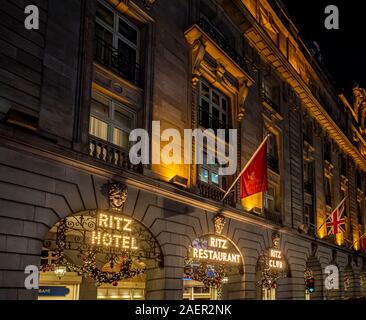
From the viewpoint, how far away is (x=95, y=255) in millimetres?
13117

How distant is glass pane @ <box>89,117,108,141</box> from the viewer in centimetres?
1398

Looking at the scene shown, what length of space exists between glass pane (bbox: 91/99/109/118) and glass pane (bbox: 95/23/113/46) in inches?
89.3

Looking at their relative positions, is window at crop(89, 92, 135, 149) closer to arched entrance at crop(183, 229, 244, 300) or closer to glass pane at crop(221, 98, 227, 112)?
arched entrance at crop(183, 229, 244, 300)

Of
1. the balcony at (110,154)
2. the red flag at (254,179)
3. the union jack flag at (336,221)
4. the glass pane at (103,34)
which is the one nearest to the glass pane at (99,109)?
the balcony at (110,154)

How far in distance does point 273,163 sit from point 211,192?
803 centimetres

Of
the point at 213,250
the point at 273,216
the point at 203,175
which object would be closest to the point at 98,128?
the point at 203,175

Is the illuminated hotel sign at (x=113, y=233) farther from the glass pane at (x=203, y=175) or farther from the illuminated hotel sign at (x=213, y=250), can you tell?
the glass pane at (x=203, y=175)

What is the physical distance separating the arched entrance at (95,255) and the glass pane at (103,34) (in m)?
6.24

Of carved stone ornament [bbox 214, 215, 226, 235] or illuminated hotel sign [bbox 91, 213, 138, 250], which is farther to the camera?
carved stone ornament [bbox 214, 215, 226, 235]

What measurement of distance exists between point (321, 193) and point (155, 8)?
69.5 feet

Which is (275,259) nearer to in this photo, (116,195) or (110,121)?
(116,195)

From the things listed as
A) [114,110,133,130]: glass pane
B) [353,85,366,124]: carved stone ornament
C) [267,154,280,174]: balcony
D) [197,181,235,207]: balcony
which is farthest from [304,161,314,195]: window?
[353,85,366,124]: carved stone ornament

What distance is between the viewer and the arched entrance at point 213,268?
17.0 metres

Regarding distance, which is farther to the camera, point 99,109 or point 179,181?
point 179,181
